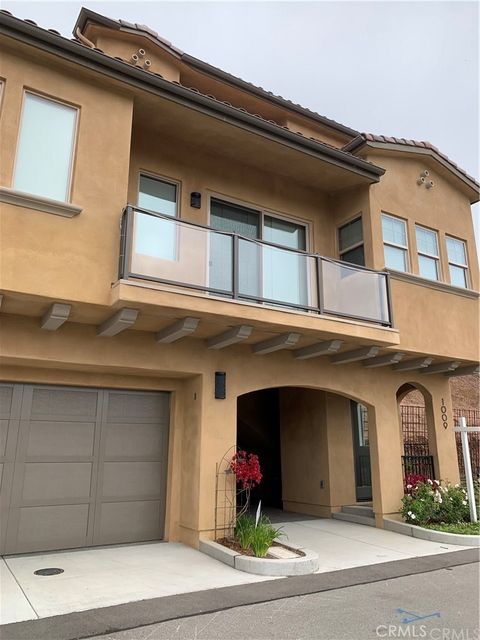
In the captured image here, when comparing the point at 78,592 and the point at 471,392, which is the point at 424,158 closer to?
the point at 78,592

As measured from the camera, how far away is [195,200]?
8.73 metres

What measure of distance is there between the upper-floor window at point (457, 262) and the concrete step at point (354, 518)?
542cm

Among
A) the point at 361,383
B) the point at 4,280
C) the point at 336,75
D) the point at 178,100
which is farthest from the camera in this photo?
the point at 336,75

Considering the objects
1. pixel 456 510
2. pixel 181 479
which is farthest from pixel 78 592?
pixel 456 510

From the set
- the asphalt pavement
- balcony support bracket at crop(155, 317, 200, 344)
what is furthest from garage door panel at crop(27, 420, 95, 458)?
the asphalt pavement

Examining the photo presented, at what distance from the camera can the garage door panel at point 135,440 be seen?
7.78 meters

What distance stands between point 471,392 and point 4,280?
97.7ft

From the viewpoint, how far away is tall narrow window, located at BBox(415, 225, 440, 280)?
33.8 feet

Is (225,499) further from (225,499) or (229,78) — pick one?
(229,78)

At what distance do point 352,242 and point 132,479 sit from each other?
20.9 ft

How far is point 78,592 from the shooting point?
5.23m

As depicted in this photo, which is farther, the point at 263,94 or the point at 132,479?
the point at 263,94

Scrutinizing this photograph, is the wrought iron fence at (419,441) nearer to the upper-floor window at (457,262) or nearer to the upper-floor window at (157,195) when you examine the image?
the upper-floor window at (457,262)

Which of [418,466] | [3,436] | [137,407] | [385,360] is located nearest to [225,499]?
[137,407]
